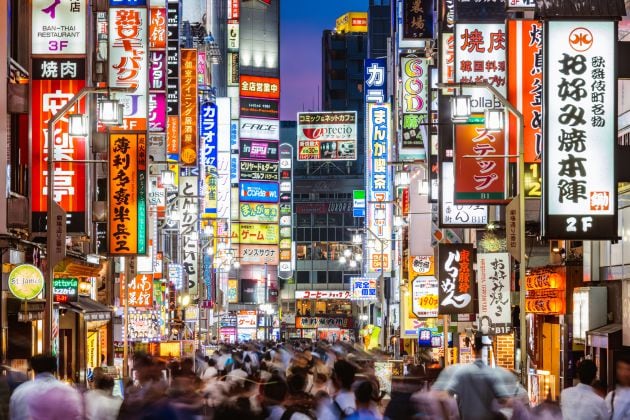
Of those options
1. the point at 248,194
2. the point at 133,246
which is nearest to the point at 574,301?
the point at 133,246

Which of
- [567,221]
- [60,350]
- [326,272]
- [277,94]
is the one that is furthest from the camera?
[326,272]

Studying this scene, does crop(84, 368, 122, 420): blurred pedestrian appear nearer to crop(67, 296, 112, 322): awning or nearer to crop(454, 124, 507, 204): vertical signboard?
crop(454, 124, 507, 204): vertical signboard

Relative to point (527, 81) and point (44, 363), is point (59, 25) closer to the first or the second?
point (527, 81)

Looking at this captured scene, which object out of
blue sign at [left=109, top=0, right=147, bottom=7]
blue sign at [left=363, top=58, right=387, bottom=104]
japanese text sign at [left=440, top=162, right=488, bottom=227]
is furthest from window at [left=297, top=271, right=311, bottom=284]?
japanese text sign at [left=440, top=162, right=488, bottom=227]

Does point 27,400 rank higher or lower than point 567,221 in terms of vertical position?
lower

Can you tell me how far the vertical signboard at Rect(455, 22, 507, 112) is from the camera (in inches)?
998

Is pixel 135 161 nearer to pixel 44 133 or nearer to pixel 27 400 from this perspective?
pixel 44 133

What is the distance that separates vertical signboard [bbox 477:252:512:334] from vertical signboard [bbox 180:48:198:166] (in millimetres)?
19754

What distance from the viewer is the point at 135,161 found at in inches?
1138

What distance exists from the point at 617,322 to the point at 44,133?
44.9ft

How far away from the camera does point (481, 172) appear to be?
2502cm

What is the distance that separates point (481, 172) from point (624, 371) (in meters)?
13.9

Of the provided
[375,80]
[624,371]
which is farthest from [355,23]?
[624,371]

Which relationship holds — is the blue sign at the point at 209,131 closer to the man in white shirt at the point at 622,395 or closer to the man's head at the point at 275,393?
the man's head at the point at 275,393
